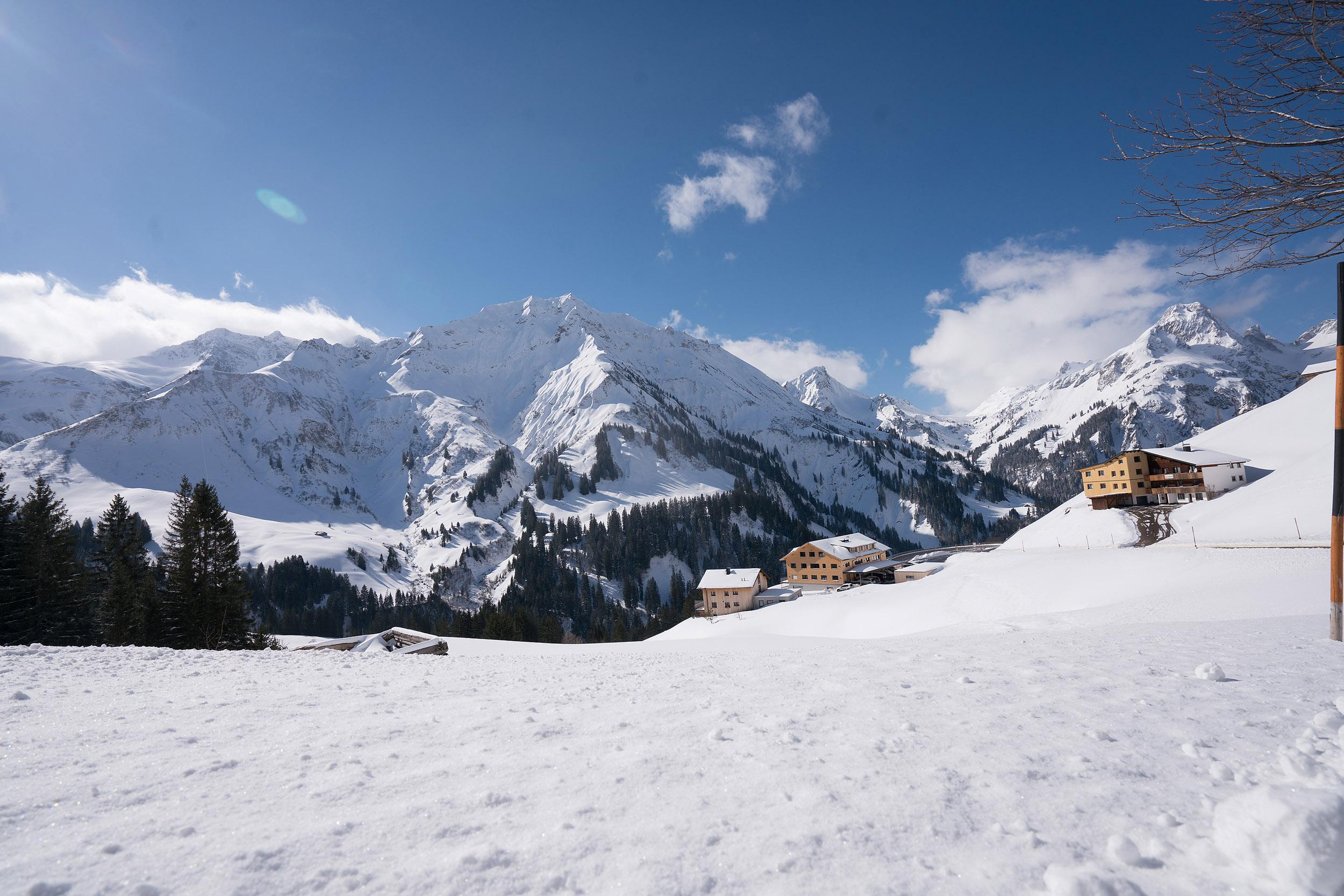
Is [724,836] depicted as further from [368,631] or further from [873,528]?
[873,528]

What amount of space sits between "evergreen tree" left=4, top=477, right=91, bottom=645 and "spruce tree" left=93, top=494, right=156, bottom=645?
1.04m

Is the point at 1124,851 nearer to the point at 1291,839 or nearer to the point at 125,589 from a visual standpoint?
the point at 1291,839

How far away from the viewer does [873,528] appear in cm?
19112

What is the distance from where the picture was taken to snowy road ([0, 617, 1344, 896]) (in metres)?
2.68

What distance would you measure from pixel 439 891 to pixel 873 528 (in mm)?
205447

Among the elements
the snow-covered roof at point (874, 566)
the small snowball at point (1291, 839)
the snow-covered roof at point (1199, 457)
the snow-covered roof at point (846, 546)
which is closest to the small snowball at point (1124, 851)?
the small snowball at point (1291, 839)

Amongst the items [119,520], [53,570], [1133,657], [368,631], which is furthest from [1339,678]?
[368,631]

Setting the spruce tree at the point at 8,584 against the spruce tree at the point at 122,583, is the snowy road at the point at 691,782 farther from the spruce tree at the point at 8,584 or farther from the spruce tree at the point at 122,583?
the spruce tree at the point at 8,584

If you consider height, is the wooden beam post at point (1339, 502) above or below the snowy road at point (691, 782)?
above

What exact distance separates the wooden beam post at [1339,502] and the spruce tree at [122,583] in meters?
39.3

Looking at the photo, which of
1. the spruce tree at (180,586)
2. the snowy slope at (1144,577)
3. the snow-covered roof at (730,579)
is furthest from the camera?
the snow-covered roof at (730,579)

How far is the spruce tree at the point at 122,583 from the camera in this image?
80.9ft

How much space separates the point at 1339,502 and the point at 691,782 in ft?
37.9

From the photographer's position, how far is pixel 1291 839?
8.08 ft
